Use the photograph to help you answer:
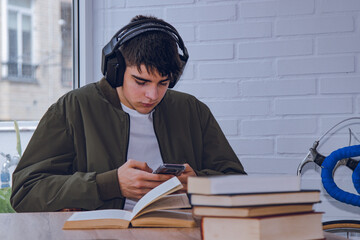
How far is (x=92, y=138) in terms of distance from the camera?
5.17 ft

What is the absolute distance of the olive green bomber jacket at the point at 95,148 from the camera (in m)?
1.38

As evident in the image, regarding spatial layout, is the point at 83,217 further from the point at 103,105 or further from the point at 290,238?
the point at 103,105

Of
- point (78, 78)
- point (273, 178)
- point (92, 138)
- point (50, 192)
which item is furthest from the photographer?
point (78, 78)

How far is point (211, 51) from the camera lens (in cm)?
207

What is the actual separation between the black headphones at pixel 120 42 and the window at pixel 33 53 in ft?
3.06

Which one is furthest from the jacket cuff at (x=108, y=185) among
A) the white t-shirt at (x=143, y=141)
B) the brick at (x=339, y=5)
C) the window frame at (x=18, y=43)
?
the window frame at (x=18, y=43)

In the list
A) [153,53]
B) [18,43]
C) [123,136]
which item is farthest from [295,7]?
[18,43]

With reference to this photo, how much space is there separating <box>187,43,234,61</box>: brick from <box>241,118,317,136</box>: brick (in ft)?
0.97

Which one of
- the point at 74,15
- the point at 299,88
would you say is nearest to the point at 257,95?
the point at 299,88

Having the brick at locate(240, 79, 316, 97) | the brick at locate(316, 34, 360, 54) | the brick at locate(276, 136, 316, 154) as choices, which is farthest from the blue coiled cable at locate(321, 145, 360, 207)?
the brick at locate(316, 34, 360, 54)

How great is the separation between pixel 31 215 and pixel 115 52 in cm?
54

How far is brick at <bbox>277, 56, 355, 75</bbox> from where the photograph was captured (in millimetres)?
1956

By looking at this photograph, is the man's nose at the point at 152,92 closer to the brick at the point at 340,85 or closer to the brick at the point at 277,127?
the brick at the point at 277,127

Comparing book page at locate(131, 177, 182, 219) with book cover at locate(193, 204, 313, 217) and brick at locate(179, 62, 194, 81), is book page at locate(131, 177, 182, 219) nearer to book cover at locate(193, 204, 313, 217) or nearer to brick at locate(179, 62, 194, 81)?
book cover at locate(193, 204, 313, 217)
